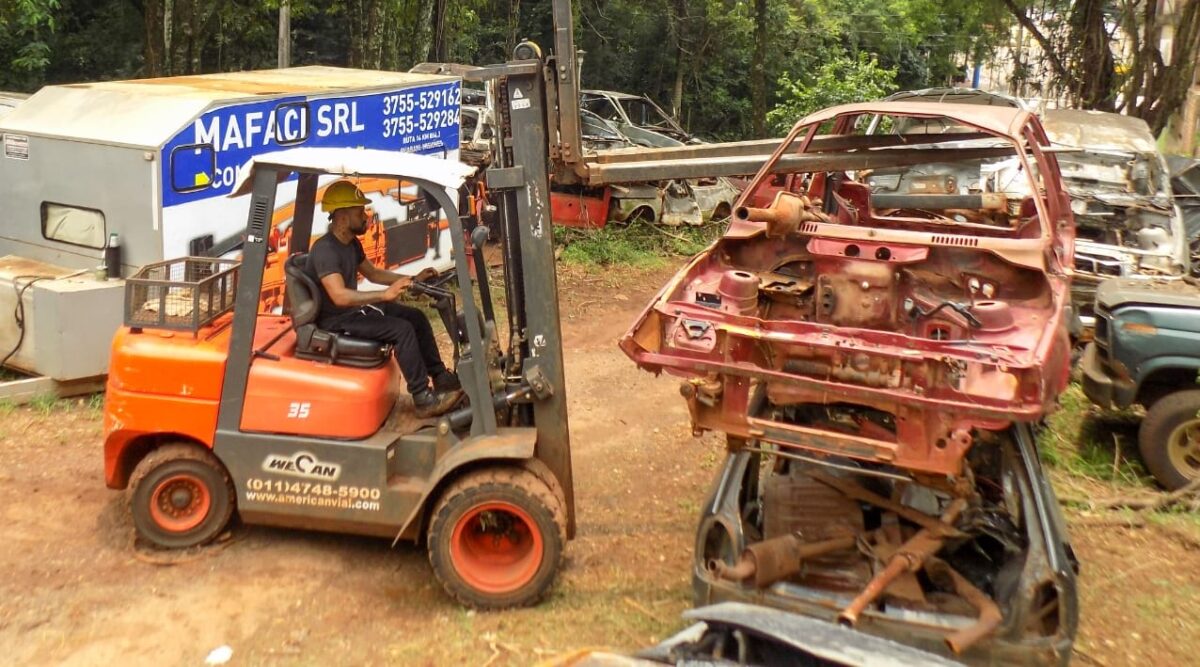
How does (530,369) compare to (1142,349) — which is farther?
(1142,349)

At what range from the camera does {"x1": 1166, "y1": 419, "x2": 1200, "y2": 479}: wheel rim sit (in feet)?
22.6

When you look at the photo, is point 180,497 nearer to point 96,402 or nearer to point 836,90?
point 96,402

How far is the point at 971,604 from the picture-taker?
438 centimetres

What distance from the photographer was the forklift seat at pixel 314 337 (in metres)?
5.44

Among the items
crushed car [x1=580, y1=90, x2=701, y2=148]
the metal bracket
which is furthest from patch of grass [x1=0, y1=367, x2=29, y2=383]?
crushed car [x1=580, y1=90, x2=701, y2=148]

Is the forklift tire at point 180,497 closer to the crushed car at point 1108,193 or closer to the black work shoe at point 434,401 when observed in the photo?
the black work shoe at point 434,401

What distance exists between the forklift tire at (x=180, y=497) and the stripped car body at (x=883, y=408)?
7.78 ft

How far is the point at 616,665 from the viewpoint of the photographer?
3090 mm

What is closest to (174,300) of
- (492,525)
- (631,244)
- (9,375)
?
(492,525)

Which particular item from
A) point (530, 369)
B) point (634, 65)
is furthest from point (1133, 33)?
point (530, 369)

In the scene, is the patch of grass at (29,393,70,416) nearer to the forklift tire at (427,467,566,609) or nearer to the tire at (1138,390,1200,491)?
the forklift tire at (427,467,566,609)

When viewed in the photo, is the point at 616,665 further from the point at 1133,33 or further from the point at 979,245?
the point at 1133,33

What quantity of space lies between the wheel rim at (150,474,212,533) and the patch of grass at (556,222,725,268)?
319 inches

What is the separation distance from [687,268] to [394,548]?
2.25m
